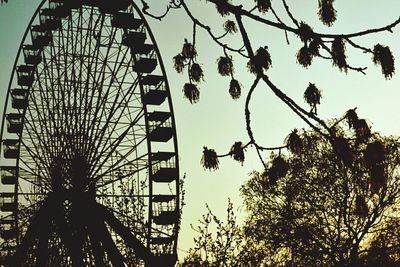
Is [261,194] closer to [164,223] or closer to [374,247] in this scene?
[374,247]

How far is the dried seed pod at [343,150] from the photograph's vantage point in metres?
3.48

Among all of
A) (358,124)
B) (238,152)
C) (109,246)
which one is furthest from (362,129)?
(109,246)

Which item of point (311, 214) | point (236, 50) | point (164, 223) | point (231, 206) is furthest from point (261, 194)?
point (236, 50)

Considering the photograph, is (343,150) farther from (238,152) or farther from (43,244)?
(43,244)

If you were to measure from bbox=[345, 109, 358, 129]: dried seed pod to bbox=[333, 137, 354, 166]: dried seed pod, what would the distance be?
0.25m

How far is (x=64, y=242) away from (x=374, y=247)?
1538 cm

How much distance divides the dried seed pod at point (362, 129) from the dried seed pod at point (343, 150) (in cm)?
15

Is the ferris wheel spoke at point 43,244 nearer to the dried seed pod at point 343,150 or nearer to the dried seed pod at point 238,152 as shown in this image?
the dried seed pod at point 238,152

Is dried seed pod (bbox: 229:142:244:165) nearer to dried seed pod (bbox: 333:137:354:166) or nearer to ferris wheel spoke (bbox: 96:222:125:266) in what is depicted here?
dried seed pod (bbox: 333:137:354:166)

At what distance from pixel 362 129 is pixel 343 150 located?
0.92 ft

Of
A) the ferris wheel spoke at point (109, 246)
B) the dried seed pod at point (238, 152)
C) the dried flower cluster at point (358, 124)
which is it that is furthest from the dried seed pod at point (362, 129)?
the ferris wheel spoke at point (109, 246)

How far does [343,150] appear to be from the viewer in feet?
11.6

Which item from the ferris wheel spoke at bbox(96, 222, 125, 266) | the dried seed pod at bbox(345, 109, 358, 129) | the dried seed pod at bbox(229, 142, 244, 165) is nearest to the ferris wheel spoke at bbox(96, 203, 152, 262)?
the ferris wheel spoke at bbox(96, 222, 125, 266)

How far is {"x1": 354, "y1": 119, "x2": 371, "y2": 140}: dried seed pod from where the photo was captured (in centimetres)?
368
